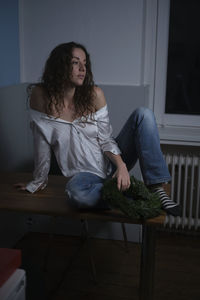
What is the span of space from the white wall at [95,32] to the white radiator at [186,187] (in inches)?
24.3

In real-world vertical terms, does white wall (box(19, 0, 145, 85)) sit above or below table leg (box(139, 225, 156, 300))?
above

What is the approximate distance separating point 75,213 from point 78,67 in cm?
76

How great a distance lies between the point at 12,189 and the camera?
1.99 metres

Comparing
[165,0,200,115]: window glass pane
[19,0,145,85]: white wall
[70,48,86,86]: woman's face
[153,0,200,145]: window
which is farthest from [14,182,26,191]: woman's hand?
[165,0,200,115]: window glass pane

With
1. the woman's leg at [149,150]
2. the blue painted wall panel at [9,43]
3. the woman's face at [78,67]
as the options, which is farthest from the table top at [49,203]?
the blue painted wall panel at [9,43]

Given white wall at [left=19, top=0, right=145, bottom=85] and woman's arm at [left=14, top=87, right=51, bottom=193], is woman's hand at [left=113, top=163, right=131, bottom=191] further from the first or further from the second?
white wall at [left=19, top=0, right=145, bottom=85]

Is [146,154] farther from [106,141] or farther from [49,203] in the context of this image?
[49,203]

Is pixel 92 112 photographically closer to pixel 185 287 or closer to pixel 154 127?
pixel 154 127

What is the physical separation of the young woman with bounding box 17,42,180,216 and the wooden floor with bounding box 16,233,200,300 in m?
0.59

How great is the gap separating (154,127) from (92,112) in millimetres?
353

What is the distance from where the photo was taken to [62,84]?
2045 millimetres

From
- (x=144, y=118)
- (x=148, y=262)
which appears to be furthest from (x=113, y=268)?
(x=144, y=118)

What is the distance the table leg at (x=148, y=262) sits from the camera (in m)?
1.66

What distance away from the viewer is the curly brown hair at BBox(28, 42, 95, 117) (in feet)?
6.59
